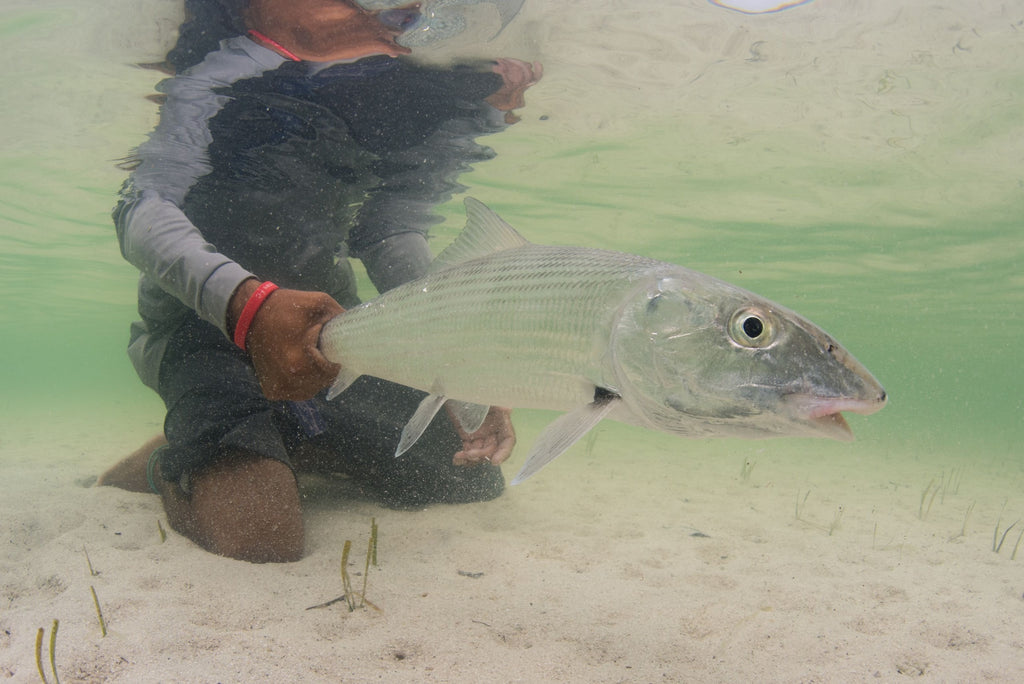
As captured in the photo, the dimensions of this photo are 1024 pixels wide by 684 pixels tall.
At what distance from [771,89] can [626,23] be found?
10.9 ft

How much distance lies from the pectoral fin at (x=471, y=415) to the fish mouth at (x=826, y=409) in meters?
1.28

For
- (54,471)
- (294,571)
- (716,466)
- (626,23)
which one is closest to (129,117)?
(54,471)

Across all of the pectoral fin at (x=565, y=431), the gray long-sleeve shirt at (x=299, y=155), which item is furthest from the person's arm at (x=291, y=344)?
the gray long-sleeve shirt at (x=299, y=155)

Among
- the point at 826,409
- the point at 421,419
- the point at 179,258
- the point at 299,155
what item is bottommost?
the point at 421,419

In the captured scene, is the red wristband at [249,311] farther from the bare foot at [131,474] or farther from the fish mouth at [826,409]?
the bare foot at [131,474]

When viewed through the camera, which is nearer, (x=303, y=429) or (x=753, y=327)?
(x=753, y=327)

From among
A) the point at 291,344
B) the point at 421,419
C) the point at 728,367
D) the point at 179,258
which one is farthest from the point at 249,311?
the point at 728,367

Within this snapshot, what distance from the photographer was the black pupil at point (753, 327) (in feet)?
5.91

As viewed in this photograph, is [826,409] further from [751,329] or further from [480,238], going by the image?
[480,238]

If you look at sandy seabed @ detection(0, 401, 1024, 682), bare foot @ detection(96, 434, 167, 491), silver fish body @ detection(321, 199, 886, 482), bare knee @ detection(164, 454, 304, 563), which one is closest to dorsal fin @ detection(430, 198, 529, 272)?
silver fish body @ detection(321, 199, 886, 482)

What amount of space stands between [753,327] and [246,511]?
328cm

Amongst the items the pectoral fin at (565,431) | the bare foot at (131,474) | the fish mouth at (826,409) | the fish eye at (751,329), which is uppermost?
the fish eye at (751,329)

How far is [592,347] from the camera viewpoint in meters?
2.06

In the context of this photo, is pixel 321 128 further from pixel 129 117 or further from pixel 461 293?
pixel 461 293
